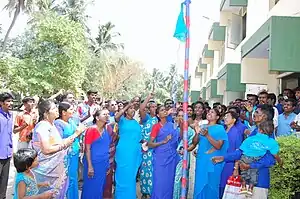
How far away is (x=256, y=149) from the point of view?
432 cm

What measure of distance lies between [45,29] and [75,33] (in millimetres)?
1737

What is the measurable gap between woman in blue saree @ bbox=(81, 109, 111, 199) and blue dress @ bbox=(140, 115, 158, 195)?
3.88ft

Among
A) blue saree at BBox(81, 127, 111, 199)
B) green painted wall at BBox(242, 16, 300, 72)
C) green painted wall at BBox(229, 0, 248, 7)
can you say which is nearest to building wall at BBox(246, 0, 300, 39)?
green painted wall at BBox(229, 0, 248, 7)

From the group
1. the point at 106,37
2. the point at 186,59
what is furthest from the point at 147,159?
the point at 106,37

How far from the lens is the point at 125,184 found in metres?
6.39

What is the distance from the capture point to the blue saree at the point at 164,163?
6.34 m

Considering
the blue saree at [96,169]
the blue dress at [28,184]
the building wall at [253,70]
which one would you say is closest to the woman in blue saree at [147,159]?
the blue saree at [96,169]

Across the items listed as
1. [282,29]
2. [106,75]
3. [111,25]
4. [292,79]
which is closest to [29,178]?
[282,29]

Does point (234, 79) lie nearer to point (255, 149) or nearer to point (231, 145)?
point (231, 145)

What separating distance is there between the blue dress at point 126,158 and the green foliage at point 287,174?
2.29 m

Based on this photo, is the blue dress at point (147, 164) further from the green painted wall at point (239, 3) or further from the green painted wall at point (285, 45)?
the green painted wall at point (239, 3)

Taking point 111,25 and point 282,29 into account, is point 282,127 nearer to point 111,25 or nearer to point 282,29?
point 282,29

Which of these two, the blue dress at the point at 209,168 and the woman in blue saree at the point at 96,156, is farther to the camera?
the woman in blue saree at the point at 96,156

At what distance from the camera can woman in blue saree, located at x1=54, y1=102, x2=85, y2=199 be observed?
536 cm
